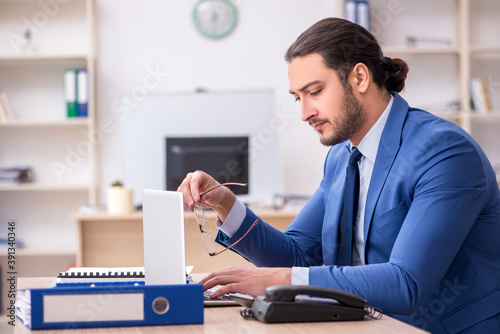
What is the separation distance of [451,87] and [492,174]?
3.21 meters

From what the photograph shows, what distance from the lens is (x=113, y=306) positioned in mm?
1016

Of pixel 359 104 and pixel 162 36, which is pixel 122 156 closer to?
pixel 162 36

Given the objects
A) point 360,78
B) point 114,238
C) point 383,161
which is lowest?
point 114,238

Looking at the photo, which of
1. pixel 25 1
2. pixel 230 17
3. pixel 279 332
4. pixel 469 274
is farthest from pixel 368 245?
pixel 25 1

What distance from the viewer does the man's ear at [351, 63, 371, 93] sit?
5.20 feet

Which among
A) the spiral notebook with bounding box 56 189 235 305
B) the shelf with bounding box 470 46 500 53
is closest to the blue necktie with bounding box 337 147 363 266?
the spiral notebook with bounding box 56 189 235 305

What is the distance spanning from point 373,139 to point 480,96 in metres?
2.94

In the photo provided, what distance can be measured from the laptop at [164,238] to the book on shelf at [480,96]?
3.55m

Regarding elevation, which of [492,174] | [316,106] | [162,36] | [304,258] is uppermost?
[162,36]

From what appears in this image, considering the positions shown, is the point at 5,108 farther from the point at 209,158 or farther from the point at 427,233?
the point at 427,233

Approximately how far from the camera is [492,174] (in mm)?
1419

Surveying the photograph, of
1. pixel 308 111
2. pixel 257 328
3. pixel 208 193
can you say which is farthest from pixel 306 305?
pixel 308 111

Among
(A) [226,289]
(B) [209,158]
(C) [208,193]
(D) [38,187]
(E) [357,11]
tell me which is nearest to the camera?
(A) [226,289]

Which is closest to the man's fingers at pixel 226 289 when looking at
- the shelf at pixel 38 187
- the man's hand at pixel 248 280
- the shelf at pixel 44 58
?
the man's hand at pixel 248 280
